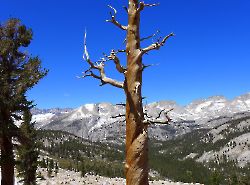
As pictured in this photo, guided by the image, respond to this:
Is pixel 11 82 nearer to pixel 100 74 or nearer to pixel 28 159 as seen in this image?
pixel 100 74

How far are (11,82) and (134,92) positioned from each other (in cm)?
1488

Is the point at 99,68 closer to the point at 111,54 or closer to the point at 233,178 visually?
the point at 111,54

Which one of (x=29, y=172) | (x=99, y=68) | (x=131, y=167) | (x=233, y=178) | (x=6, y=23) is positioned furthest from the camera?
(x=233, y=178)

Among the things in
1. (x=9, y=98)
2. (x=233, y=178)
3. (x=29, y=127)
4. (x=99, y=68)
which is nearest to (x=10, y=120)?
(x=9, y=98)

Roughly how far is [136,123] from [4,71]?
596 inches

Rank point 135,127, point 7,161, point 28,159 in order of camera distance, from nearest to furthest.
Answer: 1. point 135,127
2. point 7,161
3. point 28,159

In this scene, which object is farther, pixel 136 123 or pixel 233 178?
pixel 233 178

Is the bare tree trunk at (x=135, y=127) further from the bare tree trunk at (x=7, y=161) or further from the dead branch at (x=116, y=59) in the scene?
the bare tree trunk at (x=7, y=161)

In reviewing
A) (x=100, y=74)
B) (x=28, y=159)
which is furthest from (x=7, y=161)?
(x=28, y=159)

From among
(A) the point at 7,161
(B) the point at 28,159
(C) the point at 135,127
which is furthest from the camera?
(B) the point at 28,159

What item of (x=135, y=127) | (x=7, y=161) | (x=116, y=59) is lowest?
(x=135, y=127)

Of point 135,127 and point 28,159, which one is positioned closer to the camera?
point 135,127

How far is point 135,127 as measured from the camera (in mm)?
8031

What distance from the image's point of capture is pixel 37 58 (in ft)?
73.5
